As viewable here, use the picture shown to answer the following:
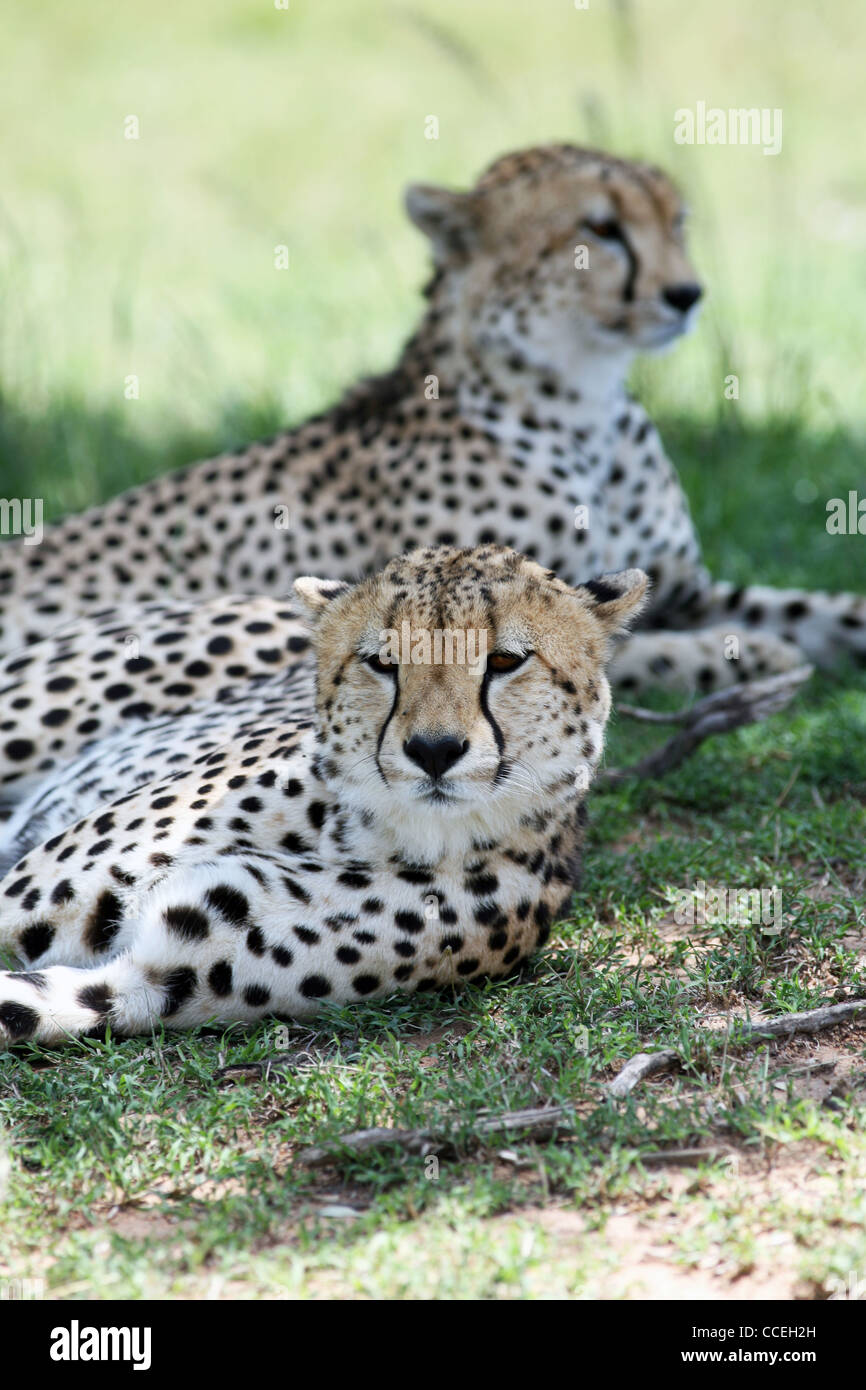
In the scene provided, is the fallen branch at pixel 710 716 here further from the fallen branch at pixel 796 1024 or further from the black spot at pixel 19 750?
the black spot at pixel 19 750

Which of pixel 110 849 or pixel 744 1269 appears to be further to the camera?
pixel 110 849

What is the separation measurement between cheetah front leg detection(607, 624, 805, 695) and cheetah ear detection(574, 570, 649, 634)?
1986mm

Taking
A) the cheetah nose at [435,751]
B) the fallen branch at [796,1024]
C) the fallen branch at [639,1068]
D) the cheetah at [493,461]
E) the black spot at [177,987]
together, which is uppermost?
the cheetah at [493,461]

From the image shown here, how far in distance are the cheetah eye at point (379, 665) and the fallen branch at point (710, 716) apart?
1.44 meters

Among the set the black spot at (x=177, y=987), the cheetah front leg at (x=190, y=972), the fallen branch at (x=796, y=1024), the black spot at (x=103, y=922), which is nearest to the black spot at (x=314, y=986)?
the cheetah front leg at (x=190, y=972)

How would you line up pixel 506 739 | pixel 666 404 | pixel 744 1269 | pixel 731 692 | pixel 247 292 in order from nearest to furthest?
pixel 744 1269, pixel 506 739, pixel 731 692, pixel 666 404, pixel 247 292

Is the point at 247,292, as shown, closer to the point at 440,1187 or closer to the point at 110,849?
the point at 110,849

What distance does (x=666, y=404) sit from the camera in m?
7.74

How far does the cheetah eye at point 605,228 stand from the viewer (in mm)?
5465

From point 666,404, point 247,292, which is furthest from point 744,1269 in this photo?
point 247,292

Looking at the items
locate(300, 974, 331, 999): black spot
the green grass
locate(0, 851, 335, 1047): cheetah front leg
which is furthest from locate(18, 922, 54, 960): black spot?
locate(300, 974, 331, 999): black spot

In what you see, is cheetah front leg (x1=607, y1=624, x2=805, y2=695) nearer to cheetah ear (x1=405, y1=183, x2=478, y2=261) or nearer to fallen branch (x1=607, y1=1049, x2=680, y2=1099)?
cheetah ear (x1=405, y1=183, x2=478, y2=261)

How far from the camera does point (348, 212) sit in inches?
563

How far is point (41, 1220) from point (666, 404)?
5839 mm
